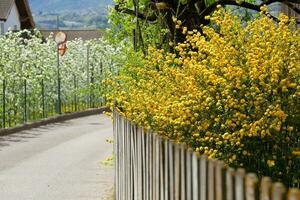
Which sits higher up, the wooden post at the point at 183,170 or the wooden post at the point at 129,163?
the wooden post at the point at 183,170

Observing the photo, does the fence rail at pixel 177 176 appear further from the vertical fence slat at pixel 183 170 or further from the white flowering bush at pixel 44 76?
the white flowering bush at pixel 44 76

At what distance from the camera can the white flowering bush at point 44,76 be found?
91.0 ft

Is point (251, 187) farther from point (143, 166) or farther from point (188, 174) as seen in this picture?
point (143, 166)

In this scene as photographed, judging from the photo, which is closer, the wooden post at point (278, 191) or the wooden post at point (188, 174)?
the wooden post at point (278, 191)

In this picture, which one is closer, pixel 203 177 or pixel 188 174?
pixel 203 177

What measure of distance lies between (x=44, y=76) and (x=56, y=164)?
47.9 feet

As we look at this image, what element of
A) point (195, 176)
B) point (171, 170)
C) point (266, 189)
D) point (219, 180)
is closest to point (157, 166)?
point (171, 170)

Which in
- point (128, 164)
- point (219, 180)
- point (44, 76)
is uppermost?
point (219, 180)

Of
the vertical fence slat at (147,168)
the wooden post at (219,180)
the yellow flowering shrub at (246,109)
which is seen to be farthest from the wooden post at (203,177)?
the yellow flowering shrub at (246,109)

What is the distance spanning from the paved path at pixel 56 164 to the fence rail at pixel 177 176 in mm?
4520

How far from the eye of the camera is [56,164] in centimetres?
1683

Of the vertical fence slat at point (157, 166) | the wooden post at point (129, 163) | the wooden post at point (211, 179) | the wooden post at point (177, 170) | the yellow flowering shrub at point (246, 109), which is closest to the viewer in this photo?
the wooden post at point (211, 179)

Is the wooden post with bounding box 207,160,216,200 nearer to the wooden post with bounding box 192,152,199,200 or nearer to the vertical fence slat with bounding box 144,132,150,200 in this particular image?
the wooden post with bounding box 192,152,199,200

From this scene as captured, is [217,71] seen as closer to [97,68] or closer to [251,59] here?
[251,59]
